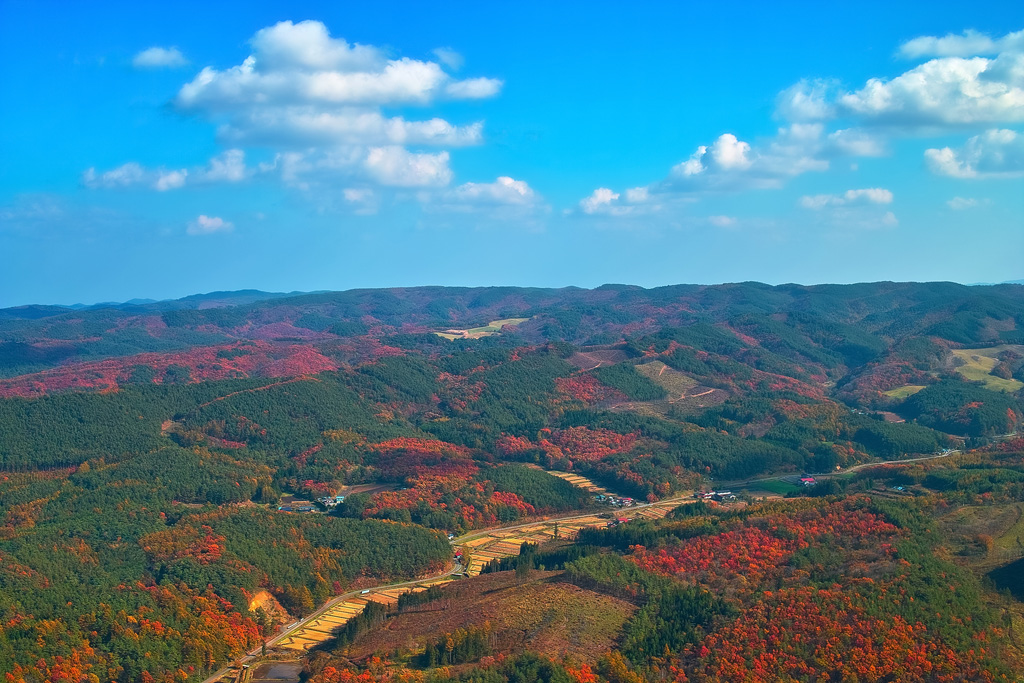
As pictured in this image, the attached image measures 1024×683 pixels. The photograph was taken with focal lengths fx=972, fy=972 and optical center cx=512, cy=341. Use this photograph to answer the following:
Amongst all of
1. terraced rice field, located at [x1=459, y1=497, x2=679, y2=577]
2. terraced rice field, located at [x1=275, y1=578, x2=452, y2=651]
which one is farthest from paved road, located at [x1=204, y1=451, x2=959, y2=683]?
terraced rice field, located at [x1=459, y1=497, x2=679, y2=577]

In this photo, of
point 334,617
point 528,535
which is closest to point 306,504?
point 528,535

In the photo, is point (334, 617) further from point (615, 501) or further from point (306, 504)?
point (615, 501)

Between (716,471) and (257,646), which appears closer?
(257,646)

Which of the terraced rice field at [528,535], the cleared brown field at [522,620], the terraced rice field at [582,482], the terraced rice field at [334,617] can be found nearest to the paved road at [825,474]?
the terraced rice field at [528,535]

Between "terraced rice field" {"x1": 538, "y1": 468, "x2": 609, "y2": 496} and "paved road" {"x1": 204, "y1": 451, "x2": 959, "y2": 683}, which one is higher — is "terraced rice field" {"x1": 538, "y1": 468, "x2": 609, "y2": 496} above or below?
above

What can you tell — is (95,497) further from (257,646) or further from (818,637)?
(818,637)

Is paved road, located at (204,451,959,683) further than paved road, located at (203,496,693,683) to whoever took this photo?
Yes

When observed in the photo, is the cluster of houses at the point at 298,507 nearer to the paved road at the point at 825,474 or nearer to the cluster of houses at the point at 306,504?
the cluster of houses at the point at 306,504

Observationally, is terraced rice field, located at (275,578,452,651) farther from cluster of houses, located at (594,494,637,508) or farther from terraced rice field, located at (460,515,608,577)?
cluster of houses, located at (594,494,637,508)

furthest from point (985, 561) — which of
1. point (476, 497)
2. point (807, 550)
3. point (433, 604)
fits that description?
point (476, 497)
